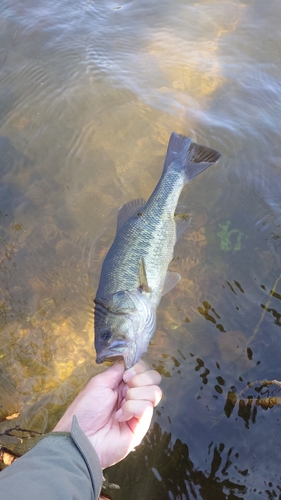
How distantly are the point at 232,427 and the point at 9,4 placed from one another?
7.98 metres

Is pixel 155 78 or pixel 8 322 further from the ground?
pixel 155 78

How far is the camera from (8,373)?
143 inches

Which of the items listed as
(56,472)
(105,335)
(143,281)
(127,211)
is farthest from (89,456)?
(127,211)

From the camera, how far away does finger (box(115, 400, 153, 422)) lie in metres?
2.31

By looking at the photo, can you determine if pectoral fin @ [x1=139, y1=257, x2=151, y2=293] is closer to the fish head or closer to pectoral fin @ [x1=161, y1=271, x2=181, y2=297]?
the fish head

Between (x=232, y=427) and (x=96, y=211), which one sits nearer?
(x=232, y=427)

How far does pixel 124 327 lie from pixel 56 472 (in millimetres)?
1234

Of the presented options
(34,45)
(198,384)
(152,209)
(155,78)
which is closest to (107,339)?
(198,384)

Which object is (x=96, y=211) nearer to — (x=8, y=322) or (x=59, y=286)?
(x=59, y=286)

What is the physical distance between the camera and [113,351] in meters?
2.75

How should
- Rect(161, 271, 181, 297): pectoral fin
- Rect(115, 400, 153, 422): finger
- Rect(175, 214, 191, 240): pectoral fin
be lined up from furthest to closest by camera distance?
Rect(175, 214, 191, 240): pectoral fin
Rect(161, 271, 181, 297): pectoral fin
Rect(115, 400, 153, 422): finger

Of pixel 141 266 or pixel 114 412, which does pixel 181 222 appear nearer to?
pixel 141 266

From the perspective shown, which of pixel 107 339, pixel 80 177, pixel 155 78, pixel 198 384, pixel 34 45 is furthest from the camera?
pixel 34 45

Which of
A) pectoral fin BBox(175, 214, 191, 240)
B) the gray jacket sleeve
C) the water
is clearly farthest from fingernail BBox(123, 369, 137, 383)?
pectoral fin BBox(175, 214, 191, 240)
